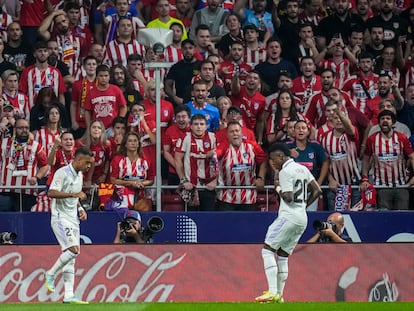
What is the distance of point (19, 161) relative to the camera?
17.8 m

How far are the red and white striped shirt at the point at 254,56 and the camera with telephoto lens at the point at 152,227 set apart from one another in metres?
4.60

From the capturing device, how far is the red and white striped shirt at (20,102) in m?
18.8

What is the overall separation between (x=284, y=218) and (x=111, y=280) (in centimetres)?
268

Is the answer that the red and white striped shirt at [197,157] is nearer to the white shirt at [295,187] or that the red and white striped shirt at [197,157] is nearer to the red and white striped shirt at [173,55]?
the red and white striped shirt at [173,55]

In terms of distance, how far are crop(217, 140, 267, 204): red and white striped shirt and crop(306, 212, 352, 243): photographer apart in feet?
4.48

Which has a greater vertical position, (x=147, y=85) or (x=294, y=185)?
(x=147, y=85)

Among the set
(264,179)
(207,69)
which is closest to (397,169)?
(264,179)

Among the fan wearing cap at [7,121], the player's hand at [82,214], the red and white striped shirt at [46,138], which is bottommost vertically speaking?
the player's hand at [82,214]

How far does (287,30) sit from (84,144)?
4754mm

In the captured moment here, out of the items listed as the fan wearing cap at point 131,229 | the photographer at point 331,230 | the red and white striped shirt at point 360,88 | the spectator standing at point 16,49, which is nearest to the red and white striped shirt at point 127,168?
the fan wearing cap at point 131,229

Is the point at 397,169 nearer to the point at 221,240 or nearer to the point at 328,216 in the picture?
the point at 328,216

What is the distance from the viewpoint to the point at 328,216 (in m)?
17.4

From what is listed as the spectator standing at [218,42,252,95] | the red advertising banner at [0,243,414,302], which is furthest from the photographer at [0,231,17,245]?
the spectator standing at [218,42,252,95]

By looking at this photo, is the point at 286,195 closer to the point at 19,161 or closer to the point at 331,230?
the point at 331,230
